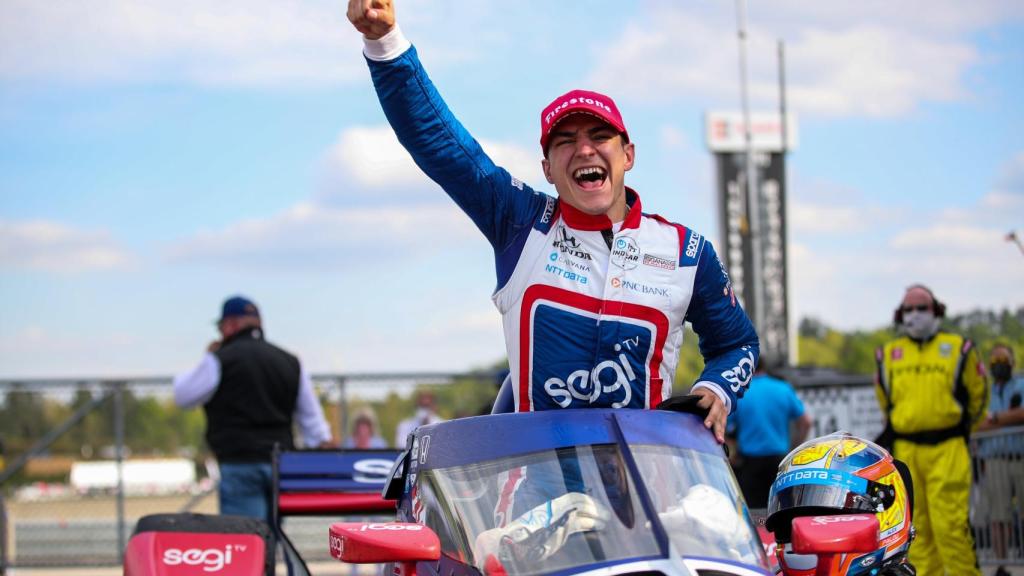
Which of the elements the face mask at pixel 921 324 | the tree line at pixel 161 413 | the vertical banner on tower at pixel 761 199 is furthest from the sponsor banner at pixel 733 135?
the face mask at pixel 921 324

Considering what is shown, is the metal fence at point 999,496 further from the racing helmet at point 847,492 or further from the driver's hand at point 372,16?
the driver's hand at point 372,16

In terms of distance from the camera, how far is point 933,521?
9617 millimetres

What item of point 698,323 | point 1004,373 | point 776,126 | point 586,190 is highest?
point 776,126

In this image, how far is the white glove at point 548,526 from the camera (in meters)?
3.60

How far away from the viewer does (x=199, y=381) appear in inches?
378

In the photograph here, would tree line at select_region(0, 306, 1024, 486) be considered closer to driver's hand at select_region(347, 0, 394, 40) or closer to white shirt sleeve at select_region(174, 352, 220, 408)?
white shirt sleeve at select_region(174, 352, 220, 408)

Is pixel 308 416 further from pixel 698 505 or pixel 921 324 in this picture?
pixel 698 505

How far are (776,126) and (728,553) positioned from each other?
32.4m

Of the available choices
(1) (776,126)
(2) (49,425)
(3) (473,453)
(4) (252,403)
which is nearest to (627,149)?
(3) (473,453)

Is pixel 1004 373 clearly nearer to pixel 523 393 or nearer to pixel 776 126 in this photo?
pixel 523 393

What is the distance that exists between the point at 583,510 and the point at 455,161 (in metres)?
1.40

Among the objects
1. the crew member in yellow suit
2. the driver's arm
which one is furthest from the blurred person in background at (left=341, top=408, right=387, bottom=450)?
the driver's arm

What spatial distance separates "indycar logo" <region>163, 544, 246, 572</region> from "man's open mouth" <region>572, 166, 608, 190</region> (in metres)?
2.12

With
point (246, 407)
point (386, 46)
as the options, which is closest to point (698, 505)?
point (386, 46)
